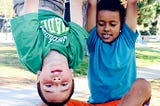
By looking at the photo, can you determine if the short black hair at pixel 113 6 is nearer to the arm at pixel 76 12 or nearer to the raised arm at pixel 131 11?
the raised arm at pixel 131 11

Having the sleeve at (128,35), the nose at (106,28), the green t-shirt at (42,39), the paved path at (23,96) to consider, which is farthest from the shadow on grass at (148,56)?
the green t-shirt at (42,39)

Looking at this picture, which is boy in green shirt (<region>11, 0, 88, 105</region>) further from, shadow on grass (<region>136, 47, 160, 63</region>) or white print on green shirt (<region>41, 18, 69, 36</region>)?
shadow on grass (<region>136, 47, 160, 63</region>)

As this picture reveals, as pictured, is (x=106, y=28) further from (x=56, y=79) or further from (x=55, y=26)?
(x=56, y=79)

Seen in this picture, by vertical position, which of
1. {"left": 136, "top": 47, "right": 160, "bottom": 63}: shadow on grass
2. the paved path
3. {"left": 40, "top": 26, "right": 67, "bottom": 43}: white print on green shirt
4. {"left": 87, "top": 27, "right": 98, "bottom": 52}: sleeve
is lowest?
{"left": 136, "top": 47, "right": 160, "bottom": 63}: shadow on grass

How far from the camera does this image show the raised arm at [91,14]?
96.3 inches

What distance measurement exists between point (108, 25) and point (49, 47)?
510 millimetres

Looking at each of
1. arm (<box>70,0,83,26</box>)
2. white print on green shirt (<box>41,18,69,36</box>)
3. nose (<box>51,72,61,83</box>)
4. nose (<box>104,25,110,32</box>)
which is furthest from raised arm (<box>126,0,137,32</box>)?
nose (<box>51,72,61,83</box>)

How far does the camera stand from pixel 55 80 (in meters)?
1.91

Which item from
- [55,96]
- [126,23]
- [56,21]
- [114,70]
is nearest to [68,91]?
[55,96]

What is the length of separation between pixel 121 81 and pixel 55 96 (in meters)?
0.59

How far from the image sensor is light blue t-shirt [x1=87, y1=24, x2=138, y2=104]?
242cm

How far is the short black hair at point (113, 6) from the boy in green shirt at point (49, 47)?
12.6 inches

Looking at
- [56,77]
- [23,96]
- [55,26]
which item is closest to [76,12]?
[55,26]

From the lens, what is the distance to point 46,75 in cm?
192
